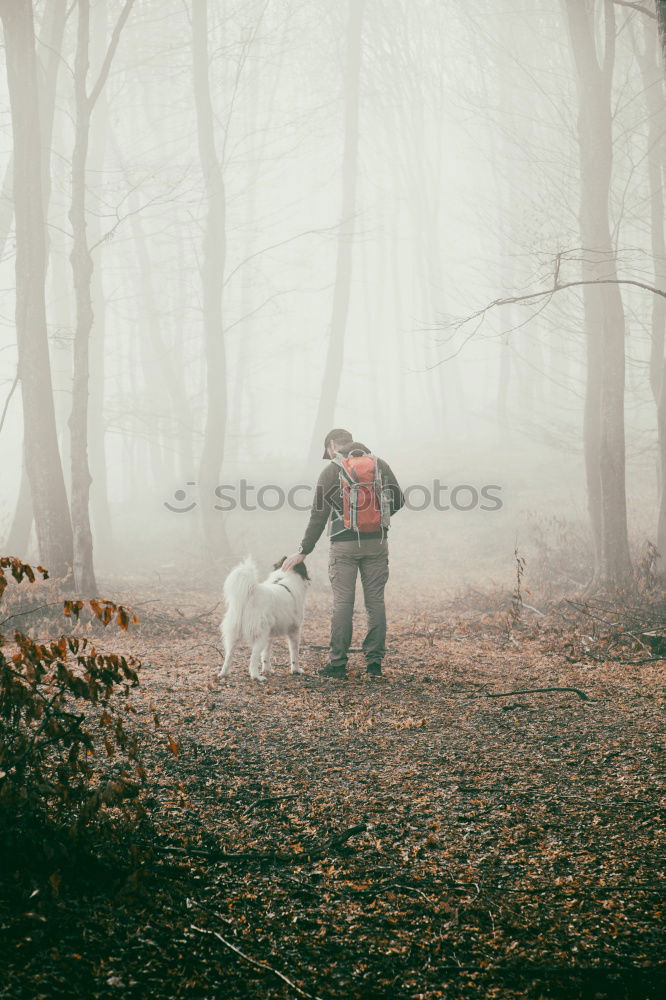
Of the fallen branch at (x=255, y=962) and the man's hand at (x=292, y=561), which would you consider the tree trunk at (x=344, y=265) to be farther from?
the fallen branch at (x=255, y=962)

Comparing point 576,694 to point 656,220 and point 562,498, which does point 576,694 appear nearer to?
point 656,220

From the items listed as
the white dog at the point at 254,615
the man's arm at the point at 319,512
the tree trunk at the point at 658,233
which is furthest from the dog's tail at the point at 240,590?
the tree trunk at the point at 658,233

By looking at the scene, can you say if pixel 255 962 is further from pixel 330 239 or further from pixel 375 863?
pixel 330 239

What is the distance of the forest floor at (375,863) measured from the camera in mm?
2398

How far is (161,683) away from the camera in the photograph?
6.19 meters

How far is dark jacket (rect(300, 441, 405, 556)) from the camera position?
6914 millimetres

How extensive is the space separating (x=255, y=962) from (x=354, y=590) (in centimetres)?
449

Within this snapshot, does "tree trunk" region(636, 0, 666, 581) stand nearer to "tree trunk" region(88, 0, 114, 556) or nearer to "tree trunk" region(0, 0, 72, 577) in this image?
"tree trunk" region(0, 0, 72, 577)

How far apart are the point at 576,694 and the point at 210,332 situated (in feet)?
42.8

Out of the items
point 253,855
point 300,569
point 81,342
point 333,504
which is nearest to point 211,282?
point 81,342

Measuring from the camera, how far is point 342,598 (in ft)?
22.8

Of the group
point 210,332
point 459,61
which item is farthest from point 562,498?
point 459,61

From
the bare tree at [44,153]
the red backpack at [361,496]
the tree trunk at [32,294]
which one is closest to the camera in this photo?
the red backpack at [361,496]

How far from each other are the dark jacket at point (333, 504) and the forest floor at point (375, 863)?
1679mm
